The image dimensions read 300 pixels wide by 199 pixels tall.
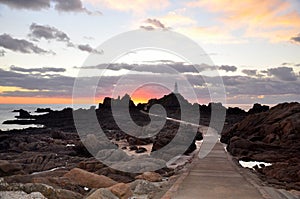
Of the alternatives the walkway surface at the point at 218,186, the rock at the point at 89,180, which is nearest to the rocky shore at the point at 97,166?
the rock at the point at 89,180

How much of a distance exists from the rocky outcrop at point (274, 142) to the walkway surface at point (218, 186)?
95.9 inches

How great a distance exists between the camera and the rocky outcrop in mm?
16523

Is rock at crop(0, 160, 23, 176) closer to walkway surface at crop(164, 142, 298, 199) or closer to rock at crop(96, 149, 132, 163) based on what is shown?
rock at crop(96, 149, 132, 163)

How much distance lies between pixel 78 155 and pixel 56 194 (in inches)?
686

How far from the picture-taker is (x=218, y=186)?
11414mm

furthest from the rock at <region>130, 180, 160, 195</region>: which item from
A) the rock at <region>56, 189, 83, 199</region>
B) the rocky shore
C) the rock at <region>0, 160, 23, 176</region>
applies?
the rock at <region>0, 160, 23, 176</region>

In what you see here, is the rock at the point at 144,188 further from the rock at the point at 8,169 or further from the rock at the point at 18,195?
the rock at the point at 8,169

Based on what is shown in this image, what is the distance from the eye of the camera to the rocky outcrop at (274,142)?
16523 millimetres

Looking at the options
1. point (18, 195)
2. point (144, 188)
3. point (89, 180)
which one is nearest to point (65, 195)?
point (18, 195)

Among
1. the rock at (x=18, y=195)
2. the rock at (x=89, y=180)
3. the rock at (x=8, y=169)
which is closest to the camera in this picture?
the rock at (x=18, y=195)

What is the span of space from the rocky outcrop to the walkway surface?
244 cm

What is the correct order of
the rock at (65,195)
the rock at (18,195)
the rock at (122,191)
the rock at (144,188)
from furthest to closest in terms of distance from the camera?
the rock at (144,188)
the rock at (122,191)
the rock at (65,195)
the rock at (18,195)

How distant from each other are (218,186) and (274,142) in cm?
1458

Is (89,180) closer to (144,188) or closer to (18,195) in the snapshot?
(144,188)
